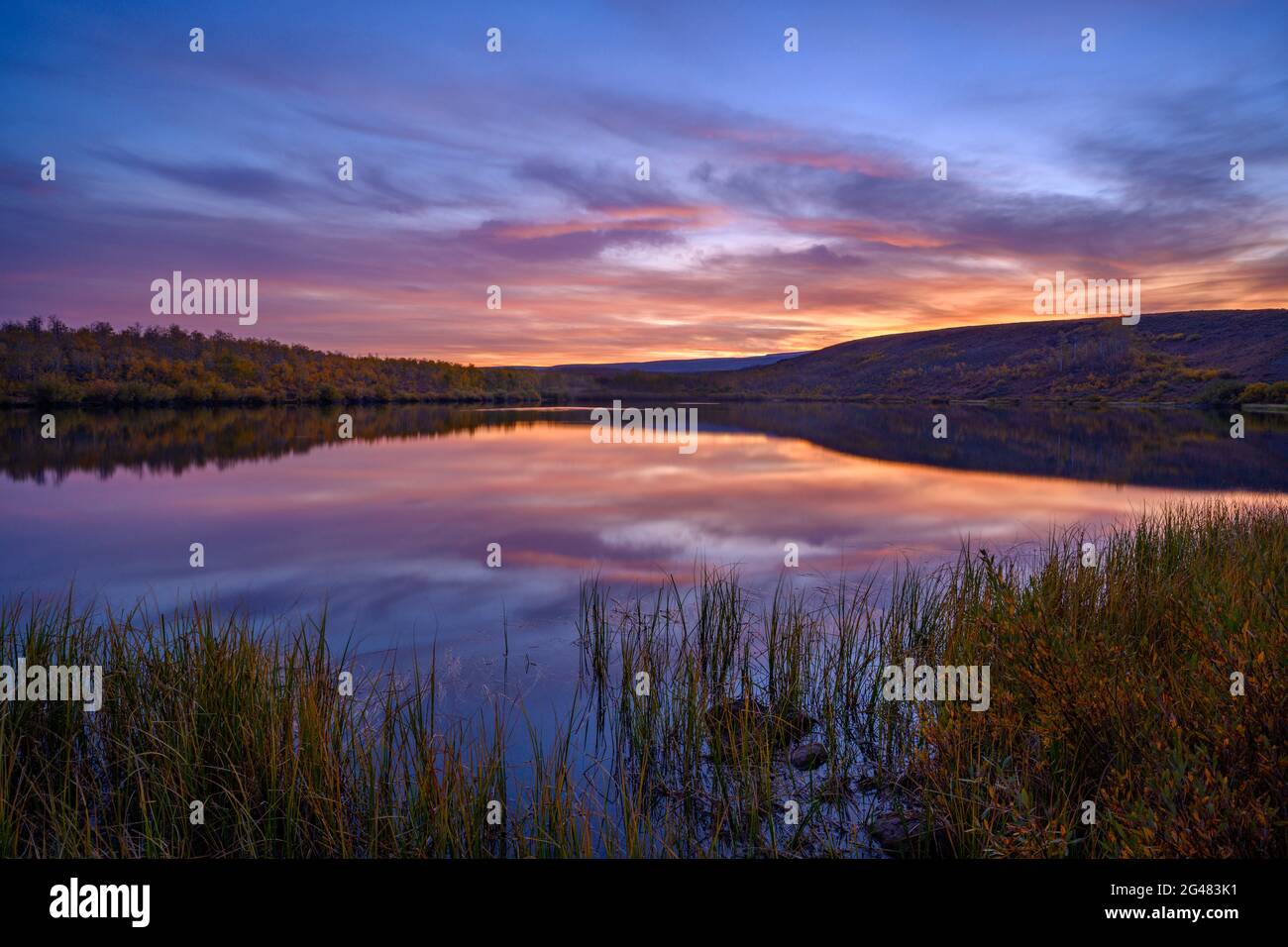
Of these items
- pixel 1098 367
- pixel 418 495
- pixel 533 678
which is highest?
pixel 1098 367

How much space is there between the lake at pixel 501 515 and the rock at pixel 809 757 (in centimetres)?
218

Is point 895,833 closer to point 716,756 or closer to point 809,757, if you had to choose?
point 809,757

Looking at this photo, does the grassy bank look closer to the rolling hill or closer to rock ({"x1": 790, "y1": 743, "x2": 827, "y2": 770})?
rock ({"x1": 790, "y1": 743, "x2": 827, "y2": 770})

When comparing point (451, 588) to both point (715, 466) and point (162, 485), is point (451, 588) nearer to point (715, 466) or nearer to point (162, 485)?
point (162, 485)

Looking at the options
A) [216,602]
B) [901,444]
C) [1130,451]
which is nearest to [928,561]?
[216,602]

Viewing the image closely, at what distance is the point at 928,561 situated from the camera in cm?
1166

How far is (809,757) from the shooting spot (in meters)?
4.92

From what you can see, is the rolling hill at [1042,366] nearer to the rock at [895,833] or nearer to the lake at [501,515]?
the lake at [501,515]

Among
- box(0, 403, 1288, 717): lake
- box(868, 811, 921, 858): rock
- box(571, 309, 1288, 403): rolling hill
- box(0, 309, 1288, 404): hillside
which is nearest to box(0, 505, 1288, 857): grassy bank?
box(868, 811, 921, 858): rock

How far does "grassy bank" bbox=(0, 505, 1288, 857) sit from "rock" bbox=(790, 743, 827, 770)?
4cm

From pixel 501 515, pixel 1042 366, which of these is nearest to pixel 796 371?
pixel 1042 366

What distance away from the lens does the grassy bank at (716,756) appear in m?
3.32

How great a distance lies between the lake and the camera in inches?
360
